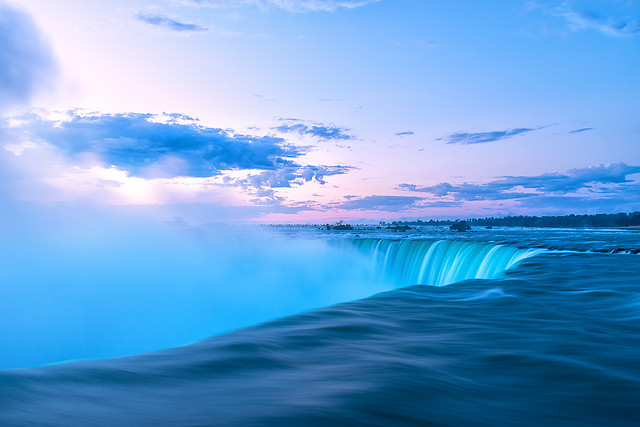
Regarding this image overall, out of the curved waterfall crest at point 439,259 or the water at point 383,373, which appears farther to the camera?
the curved waterfall crest at point 439,259

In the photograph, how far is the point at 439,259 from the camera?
77.4 ft

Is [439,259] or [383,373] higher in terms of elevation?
[383,373]

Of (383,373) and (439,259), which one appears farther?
(439,259)

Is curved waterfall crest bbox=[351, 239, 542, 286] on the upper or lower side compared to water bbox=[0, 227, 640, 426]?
lower

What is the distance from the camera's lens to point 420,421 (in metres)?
2.56

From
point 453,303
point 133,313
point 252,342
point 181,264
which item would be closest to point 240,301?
point 133,313

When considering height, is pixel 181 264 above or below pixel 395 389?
below

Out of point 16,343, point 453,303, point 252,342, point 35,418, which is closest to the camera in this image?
point 35,418

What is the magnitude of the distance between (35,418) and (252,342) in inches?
98.4

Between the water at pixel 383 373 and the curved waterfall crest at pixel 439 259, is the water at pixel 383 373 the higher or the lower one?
the higher one

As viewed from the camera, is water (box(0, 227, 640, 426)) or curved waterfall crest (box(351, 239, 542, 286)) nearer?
water (box(0, 227, 640, 426))

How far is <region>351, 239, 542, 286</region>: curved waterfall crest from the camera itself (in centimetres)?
1788

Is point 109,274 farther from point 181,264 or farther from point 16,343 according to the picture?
point 16,343

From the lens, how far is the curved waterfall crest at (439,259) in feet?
58.6
